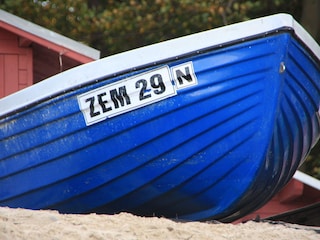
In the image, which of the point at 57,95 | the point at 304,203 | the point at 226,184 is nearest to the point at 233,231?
the point at 226,184

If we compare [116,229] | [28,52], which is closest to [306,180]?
[28,52]

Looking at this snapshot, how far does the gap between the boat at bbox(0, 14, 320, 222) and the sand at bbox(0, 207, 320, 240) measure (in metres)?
0.69

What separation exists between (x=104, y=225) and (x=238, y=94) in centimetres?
166

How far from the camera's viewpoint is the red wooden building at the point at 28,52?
10570 millimetres

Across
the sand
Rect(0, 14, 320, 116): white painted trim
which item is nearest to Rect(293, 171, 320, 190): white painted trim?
Rect(0, 14, 320, 116): white painted trim

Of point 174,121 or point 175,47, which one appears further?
point 174,121

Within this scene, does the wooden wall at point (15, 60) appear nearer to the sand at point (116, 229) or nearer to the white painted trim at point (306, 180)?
the white painted trim at point (306, 180)

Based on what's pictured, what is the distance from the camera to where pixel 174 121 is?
25.7 feet

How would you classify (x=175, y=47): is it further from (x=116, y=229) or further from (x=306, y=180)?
(x=306, y=180)

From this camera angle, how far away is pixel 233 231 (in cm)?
723

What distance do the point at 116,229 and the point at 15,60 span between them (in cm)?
462

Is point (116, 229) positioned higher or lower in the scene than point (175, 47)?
lower

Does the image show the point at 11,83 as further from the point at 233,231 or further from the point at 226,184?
the point at 233,231

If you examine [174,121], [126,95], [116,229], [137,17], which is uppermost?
[137,17]
